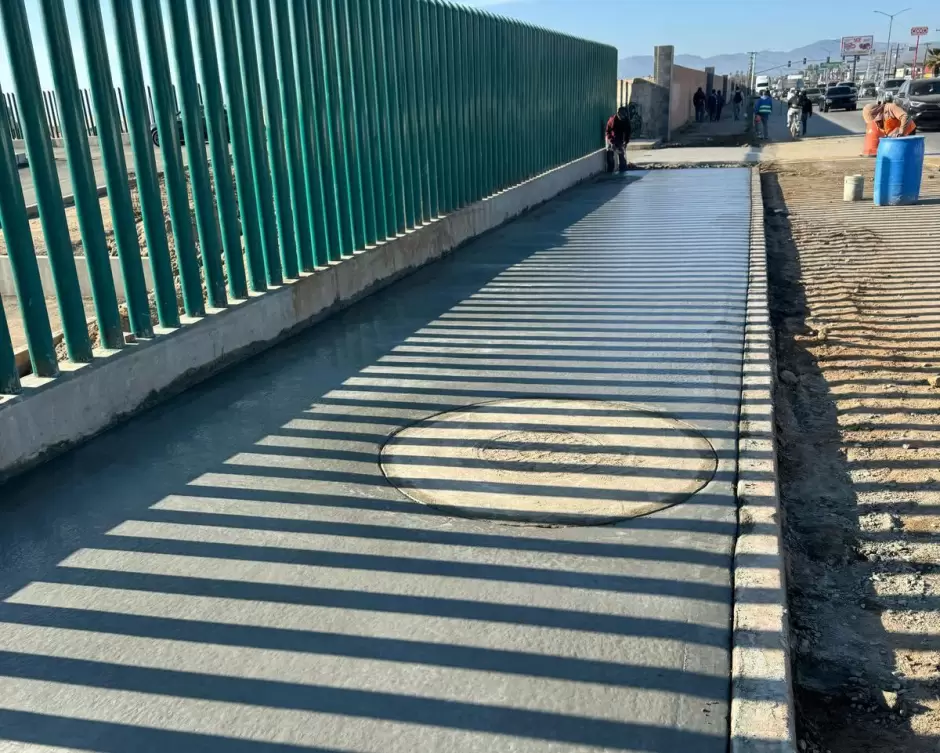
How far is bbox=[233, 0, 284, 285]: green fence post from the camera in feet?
19.5

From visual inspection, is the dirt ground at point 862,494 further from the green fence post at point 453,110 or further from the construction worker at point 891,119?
the construction worker at point 891,119

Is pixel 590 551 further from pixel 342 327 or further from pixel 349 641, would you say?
pixel 342 327

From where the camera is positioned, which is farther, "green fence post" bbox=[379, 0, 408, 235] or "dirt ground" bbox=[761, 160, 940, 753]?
"green fence post" bbox=[379, 0, 408, 235]

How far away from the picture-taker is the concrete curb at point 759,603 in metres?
2.41

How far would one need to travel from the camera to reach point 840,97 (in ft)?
168

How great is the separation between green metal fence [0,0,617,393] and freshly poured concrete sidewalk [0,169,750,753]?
0.79 metres

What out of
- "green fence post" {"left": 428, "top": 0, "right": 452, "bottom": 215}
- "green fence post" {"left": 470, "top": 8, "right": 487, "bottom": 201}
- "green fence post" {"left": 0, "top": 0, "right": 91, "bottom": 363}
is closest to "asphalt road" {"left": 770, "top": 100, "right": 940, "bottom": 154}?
"green fence post" {"left": 470, "top": 8, "right": 487, "bottom": 201}

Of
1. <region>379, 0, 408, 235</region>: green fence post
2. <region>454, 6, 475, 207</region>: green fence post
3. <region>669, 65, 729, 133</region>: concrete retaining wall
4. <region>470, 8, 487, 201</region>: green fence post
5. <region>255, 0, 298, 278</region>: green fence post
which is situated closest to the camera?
<region>255, 0, 298, 278</region>: green fence post

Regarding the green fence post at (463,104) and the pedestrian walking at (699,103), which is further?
the pedestrian walking at (699,103)

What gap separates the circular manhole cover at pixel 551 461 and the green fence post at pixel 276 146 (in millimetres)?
2561

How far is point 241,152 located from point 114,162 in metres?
1.26

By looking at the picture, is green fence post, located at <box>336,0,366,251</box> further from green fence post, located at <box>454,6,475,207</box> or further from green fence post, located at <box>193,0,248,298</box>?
green fence post, located at <box>454,6,475,207</box>

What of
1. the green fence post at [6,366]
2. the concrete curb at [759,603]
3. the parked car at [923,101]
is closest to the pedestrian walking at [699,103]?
the parked car at [923,101]

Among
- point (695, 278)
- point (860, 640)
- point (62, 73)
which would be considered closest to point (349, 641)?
point (860, 640)
